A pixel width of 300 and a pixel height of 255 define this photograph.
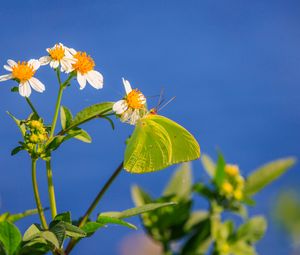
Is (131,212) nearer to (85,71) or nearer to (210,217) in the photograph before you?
(85,71)

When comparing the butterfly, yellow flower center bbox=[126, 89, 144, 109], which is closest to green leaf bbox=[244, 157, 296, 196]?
the butterfly

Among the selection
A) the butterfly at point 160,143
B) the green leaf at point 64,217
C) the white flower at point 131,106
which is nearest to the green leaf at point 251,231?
the butterfly at point 160,143

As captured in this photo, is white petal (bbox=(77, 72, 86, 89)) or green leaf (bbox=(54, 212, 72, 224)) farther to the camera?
white petal (bbox=(77, 72, 86, 89))

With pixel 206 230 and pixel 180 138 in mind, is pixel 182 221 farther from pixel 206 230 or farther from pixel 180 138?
pixel 180 138

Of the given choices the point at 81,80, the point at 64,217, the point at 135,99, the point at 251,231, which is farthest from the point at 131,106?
the point at 251,231

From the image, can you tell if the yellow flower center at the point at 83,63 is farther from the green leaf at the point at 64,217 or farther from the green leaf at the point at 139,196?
the green leaf at the point at 139,196

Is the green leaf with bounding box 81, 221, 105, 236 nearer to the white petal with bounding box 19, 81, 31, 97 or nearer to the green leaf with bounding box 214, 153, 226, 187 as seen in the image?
the white petal with bounding box 19, 81, 31, 97

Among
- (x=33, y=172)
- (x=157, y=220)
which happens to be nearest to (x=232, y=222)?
(x=157, y=220)
